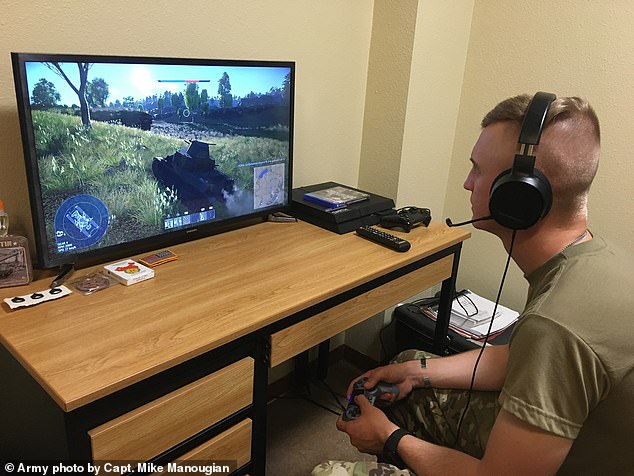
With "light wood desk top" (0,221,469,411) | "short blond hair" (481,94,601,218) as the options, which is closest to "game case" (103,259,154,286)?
"light wood desk top" (0,221,469,411)

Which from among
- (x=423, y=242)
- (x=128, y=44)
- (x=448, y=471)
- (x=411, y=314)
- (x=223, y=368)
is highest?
(x=128, y=44)

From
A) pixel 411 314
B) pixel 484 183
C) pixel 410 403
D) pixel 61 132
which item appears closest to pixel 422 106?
pixel 411 314

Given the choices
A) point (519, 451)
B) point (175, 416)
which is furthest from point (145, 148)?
point (519, 451)

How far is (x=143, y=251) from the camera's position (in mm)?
1441

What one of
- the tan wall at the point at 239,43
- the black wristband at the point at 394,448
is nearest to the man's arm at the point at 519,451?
the black wristband at the point at 394,448

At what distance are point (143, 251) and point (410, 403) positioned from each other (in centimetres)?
82

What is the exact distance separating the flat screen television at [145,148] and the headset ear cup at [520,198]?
2.60ft

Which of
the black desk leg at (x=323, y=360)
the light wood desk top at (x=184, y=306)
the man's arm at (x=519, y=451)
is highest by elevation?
the light wood desk top at (x=184, y=306)

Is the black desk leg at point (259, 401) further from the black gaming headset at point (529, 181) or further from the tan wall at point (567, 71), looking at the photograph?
the tan wall at point (567, 71)

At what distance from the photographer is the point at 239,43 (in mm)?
1617

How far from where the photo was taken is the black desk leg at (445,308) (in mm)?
1795

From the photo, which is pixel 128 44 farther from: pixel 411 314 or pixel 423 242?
pixel 411 314

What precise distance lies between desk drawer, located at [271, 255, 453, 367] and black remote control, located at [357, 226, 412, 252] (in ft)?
0.30

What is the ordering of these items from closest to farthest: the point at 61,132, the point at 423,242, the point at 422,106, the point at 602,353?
1. the point at 602,353
2. the point at 61,132
3. the point at 423,242
4. the point at 422,106
